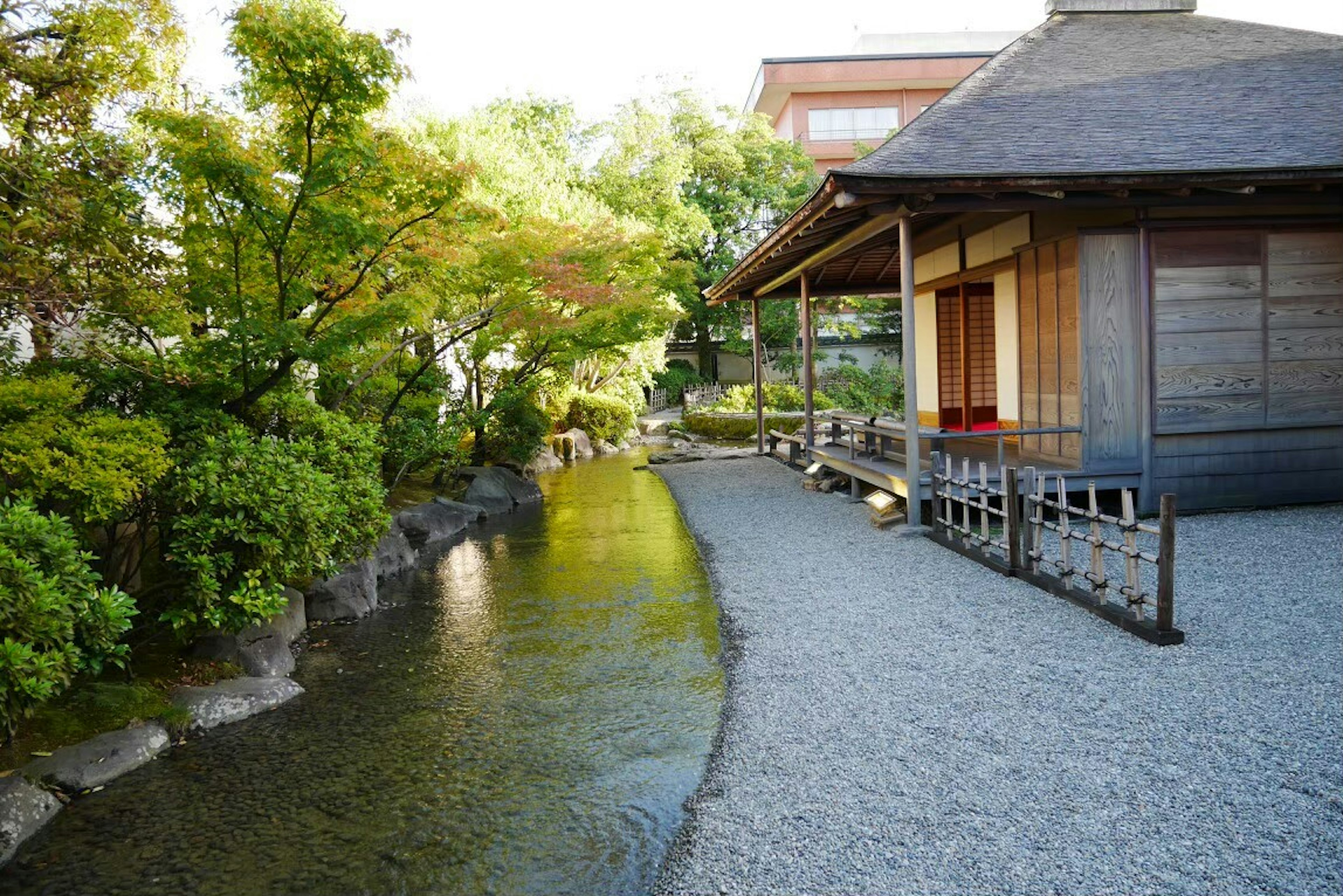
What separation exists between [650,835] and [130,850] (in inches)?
88.9

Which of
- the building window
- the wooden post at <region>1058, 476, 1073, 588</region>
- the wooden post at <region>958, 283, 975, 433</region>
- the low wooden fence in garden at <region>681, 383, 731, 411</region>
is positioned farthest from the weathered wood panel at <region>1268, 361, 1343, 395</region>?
the building window

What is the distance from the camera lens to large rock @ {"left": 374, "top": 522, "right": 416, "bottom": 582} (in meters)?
9.23

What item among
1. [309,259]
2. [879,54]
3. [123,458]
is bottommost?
[123,458]

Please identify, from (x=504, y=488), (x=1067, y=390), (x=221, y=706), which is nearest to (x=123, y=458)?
(x=221, y=706)

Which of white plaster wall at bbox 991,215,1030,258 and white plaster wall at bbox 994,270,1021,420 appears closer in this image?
white plaster wall at bbox 991,215,1030,258

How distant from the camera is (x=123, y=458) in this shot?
5195 millimetres

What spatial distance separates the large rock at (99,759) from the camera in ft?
14.6

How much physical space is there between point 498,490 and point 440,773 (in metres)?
9.66

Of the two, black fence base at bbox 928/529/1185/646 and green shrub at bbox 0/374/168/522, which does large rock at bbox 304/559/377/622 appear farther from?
black fence base at bbox 928/529/1185/646

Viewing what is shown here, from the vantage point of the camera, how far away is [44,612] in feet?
13.2

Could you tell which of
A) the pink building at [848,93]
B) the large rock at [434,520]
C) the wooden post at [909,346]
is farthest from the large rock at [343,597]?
the pink building at [848,93]

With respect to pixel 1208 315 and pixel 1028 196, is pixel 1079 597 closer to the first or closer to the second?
pixel 1028 196

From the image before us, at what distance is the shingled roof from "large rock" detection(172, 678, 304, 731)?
227 inches

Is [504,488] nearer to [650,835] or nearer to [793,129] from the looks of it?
[650,835]
